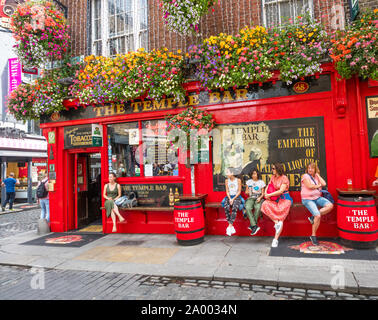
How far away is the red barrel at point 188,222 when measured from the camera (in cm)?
643

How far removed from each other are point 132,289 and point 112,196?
13.6 feet

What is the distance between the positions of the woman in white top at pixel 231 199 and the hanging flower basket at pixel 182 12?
3.91 metres

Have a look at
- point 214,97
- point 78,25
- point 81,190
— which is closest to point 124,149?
point 81,190

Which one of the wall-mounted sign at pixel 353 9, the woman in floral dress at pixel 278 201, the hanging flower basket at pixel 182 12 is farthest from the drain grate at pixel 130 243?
the wall-mounted sign at pixel 353 9

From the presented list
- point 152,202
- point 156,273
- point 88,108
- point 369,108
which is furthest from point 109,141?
point 369,108

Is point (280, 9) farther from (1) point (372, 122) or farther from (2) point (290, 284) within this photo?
(2) point (290, 284)

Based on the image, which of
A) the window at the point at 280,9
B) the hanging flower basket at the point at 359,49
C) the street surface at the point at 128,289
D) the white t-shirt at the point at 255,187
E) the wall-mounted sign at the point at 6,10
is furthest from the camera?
the wall-mounted sign at the point at 6,10

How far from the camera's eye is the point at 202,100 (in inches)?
296

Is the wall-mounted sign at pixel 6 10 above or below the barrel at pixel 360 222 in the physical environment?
above

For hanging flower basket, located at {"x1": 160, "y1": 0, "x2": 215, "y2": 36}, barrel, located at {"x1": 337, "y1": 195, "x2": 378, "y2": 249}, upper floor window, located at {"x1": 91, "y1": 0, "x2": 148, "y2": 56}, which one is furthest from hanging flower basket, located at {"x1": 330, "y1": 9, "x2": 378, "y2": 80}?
upper floor window, located at {"x1": 91, "y1": 0, "x2": 148, "y2": 56}

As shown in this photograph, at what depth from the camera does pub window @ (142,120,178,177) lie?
313 inches

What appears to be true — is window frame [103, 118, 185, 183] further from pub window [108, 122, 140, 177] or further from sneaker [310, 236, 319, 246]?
sneaker [310, 236, 319, 246]

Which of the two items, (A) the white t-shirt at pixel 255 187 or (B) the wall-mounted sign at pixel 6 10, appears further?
(B) the wall-mounted sign at pixel 6 10

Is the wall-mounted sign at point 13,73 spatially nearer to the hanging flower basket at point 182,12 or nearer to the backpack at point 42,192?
the backpack at point 42,192
